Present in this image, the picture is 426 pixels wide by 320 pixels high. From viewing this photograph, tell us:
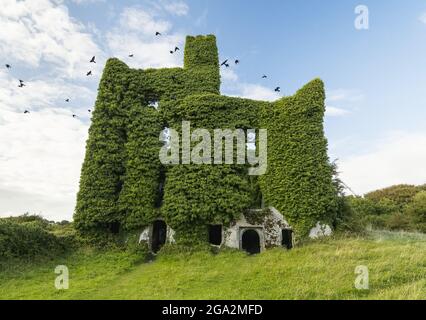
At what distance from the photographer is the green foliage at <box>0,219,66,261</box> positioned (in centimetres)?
2161

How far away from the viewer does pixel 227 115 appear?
27312 millimetres

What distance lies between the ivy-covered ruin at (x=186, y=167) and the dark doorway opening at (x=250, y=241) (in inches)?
114

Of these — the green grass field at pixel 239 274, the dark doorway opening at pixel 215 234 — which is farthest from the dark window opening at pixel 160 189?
the green grass field at pixel 239 274

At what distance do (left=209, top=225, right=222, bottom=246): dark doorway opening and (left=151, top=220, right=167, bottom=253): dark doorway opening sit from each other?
3.19 metres

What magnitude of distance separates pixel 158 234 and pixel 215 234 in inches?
152

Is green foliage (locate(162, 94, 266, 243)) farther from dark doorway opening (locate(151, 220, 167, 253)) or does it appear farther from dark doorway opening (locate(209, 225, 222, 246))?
dark doorway opening (locate(151, 220, 167, 253))

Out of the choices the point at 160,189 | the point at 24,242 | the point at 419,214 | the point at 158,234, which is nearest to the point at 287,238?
the point at 158,234

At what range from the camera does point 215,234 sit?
26641 millimetres

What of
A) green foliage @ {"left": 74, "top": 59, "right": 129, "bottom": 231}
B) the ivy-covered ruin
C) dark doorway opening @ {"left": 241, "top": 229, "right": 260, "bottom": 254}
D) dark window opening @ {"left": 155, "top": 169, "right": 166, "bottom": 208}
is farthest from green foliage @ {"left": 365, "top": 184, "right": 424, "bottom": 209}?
green foliage @ {"left": 74, "top": 59, "right": 129, "bottom": 231}
